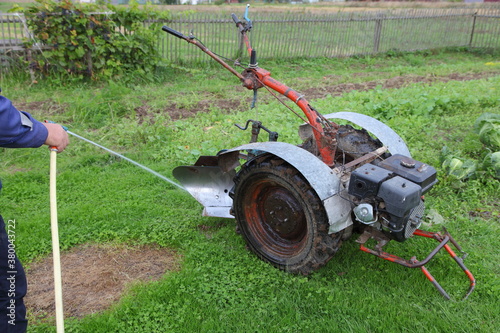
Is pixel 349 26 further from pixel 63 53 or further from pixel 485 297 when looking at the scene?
pixel 485 297

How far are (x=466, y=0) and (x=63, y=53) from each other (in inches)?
1256

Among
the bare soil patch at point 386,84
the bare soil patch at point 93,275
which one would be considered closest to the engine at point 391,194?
the bare soil patch at point 93,275

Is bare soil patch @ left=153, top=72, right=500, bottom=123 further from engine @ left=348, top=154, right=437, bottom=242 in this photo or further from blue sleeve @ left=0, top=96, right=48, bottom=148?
engine @ left=348, top=154, right=437, bottom=242

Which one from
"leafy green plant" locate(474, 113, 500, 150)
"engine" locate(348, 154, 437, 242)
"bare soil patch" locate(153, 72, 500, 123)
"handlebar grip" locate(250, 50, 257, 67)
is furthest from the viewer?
"bare soil patch" locate(153, 72, 500, 123)

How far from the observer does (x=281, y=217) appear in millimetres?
3732

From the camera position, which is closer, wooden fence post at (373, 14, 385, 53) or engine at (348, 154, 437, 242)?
engine at (348, 154, 437, 242)

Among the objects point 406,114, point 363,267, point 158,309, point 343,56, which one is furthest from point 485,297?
point 343,56

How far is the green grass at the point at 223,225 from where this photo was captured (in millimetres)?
3271

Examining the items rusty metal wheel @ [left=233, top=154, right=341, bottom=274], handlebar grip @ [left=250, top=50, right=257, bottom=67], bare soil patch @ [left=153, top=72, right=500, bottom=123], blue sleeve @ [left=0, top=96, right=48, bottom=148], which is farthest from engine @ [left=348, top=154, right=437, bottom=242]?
bare soil patch @ [left=153, top=72, right=500, bottom=123]

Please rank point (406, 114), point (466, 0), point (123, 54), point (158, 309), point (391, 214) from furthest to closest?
point (466, 0), point (123, 54), point (406, 114), point (158, 309), point (391, 214)

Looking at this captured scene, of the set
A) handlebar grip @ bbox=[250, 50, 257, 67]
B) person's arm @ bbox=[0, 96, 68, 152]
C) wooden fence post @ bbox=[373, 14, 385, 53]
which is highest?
wooden fence post @ bbox=[373, 14, 385, 53]

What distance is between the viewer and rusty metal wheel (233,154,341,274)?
3.41 m

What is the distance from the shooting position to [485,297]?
342cm

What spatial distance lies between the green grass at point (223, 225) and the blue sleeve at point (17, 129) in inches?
57.2
